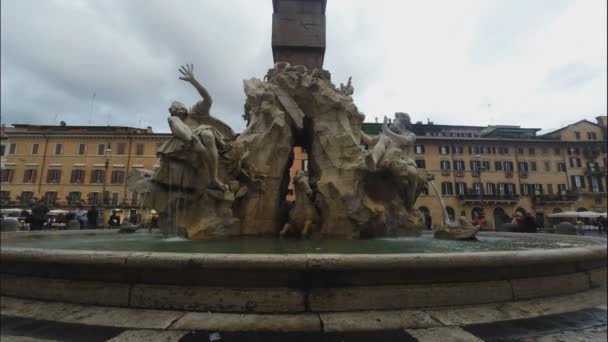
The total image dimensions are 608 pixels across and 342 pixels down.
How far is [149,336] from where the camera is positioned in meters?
2.34

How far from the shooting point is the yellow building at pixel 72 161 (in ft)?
124

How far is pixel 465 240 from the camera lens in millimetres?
7016

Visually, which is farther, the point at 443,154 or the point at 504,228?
the point at 443,154

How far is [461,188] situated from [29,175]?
5413 centimetres

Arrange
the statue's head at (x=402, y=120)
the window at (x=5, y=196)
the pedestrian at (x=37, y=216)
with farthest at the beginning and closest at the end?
the window at (x=5, y=196) < the pedestrian at (x=37, y=216) < the statue's head at (x=402, y=120)

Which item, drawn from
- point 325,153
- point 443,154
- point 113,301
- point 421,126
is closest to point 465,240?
point 325,153

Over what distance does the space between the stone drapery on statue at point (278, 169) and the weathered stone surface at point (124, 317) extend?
13.3 ft

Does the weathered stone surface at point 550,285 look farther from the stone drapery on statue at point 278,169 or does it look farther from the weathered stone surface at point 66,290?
the stone drapery on statue at point 278,169

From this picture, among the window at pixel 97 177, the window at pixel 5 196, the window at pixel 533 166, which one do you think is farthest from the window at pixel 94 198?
the window at pixel 533 166

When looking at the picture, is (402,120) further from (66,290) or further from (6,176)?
(6,176)

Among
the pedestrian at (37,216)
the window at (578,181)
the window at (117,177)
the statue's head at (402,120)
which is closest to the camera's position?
the statue's head at (402,120)

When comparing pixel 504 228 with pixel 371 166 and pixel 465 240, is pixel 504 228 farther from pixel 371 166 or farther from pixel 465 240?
pixel 371 166

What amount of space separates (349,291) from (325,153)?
5656 millimetres

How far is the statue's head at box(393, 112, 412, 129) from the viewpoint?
934 centimetres
